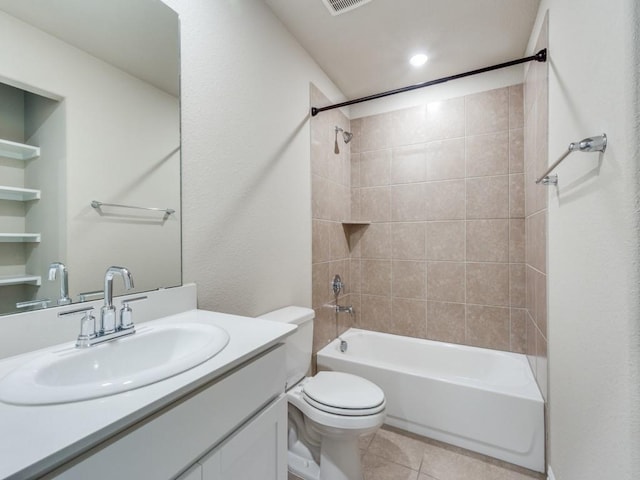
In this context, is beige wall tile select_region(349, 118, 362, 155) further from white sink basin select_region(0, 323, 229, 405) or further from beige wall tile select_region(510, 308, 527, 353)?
white sink basin select_region(0, 323, 229, 405)

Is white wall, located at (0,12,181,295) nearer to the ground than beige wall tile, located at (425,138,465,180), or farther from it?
nearer to the ground

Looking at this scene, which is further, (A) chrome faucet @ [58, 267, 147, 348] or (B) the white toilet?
(B) the white toilet

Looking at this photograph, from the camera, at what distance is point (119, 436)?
51 cm

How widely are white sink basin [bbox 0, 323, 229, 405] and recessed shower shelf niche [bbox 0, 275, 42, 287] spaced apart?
209mm

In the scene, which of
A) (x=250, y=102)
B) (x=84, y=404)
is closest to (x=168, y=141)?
(x=250, y=102)

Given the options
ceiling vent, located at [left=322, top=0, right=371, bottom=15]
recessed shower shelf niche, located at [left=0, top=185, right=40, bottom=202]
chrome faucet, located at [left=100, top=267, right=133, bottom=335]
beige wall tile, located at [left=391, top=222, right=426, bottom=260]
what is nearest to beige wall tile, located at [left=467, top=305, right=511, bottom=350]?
beige wall tile, located at [left=391, top=222, right=426, bottom=260]

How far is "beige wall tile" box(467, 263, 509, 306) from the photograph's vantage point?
7.09 ft

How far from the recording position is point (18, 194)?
0.79 m

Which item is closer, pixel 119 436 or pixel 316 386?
pixel 119 436

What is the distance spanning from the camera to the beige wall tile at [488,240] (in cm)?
215

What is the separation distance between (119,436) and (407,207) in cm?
234

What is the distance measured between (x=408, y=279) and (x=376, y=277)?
0.92 ft

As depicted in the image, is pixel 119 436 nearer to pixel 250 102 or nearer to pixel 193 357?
pixel 193 357

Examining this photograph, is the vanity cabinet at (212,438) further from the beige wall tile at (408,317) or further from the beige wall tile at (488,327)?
the beige wall tile at (488,327)
